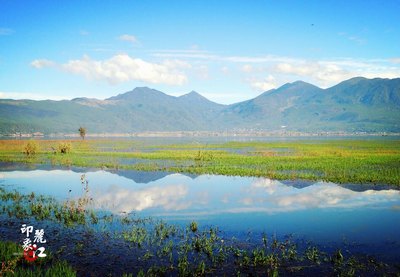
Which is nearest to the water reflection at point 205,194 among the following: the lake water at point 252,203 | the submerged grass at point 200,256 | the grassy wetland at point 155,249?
the lake water at point 252,203

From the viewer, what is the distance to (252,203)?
27.7 metres

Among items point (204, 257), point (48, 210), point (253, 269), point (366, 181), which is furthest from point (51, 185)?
point (366, 181)

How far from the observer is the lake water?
772 inches

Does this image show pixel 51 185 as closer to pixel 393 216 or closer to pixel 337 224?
pixel 337 224

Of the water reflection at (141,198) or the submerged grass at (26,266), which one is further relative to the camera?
the water reflection at (141,198)

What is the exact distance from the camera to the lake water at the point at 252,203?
64.3 ft

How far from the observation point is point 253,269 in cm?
1408

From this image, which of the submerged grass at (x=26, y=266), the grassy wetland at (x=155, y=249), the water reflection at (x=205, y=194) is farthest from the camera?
the water reflection at (x=205, y=194)

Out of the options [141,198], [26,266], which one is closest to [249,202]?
[141,198]

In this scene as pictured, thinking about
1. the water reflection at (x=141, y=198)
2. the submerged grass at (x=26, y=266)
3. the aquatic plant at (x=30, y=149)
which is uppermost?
A: the aquatic plant at (x=30, y=149)

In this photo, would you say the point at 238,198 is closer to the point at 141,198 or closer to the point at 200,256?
the point at 141,198

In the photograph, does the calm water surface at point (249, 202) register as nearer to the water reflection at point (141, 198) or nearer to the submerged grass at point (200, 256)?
the water reflection at point (141, 198)

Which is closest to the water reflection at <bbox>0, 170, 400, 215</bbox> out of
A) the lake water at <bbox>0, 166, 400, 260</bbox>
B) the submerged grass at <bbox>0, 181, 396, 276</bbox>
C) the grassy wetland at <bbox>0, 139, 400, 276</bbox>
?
the lake water at <bbox>0, 166, 400, 260</bbox>

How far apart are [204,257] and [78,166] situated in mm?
42654
